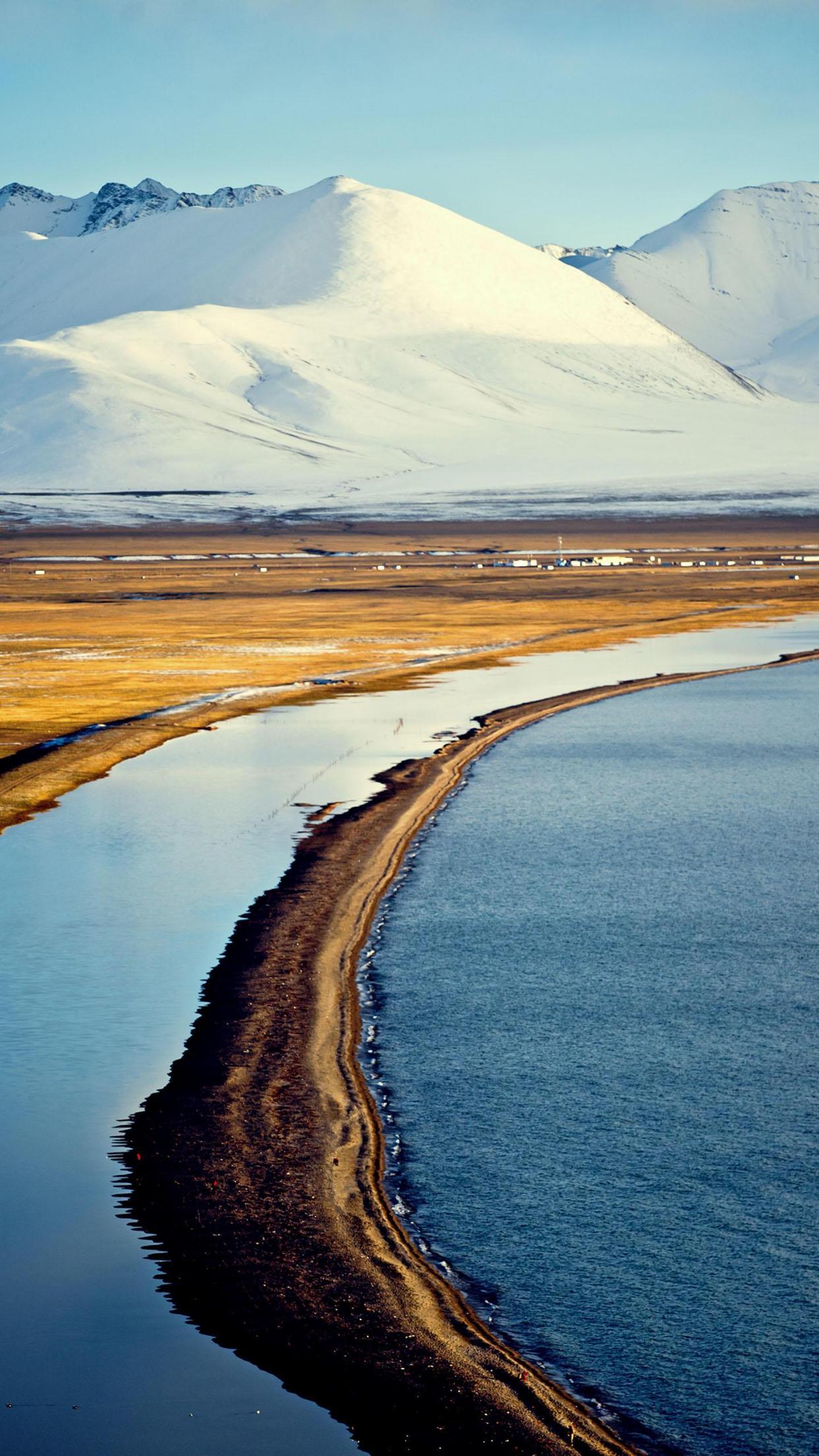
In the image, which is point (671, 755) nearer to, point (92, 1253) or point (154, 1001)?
point (154, 1001)

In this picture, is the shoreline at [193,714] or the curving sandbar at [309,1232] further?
the shoreline at [193,714]

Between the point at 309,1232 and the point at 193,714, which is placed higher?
the point at 193,714

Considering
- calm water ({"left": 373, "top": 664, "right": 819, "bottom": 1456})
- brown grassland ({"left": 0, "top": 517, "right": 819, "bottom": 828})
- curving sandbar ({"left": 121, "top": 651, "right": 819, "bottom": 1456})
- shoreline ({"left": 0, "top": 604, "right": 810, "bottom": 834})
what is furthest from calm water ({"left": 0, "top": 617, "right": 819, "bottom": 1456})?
brown grassland ({"left": 0, "top": 517, "right": 819, "bottom": 828})

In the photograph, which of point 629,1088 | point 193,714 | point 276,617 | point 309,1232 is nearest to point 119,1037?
point 309,1232

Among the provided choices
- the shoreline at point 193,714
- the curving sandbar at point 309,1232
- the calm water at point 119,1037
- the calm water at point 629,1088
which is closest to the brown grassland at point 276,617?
the shoreline at point 193,714

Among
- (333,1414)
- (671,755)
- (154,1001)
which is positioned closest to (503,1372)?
(333,1414)

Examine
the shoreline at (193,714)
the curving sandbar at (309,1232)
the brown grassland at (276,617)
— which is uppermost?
the brown grassland at (276,617)

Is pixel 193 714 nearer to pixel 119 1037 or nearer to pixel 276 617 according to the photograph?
pixel 119 1037

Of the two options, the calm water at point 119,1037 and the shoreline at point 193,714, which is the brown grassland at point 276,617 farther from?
the calm water at point 119,1037
